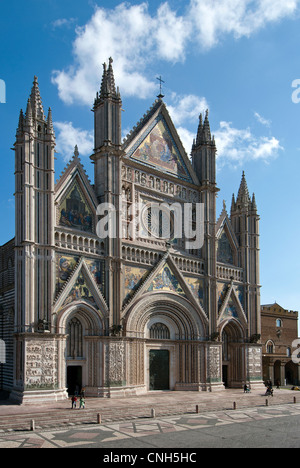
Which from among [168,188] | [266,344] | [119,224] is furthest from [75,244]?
[266,344]

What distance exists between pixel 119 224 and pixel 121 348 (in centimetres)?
819

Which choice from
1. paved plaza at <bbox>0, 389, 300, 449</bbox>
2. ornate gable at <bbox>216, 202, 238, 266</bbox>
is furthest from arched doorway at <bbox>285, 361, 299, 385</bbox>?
paved plaza at <bbox>0, 389, 300, 449</bbox>

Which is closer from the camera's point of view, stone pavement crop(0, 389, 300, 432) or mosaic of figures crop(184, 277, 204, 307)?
stone pavement crop(0, 389, 300, 432)

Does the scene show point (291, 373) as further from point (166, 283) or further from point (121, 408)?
point (121, 408)

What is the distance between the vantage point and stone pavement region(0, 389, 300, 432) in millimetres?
22359

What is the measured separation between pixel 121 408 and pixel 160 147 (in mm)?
20786

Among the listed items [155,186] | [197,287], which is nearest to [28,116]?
[155,186]

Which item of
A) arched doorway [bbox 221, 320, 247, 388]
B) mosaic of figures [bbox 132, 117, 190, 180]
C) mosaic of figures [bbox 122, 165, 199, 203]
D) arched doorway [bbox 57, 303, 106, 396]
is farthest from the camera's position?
arched doorway [bbox 221, 320, 247, 388]

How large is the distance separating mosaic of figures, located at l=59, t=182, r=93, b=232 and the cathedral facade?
7 centimetres

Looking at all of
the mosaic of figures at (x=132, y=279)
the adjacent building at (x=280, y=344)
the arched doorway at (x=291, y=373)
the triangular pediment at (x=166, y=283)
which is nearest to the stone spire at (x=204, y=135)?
the triangular pediment at (x=166, y=283)

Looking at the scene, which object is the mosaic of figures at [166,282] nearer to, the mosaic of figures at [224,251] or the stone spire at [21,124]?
the mosaic of figures at [224,251]

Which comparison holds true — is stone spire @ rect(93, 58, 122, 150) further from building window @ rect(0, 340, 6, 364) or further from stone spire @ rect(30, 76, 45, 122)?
building window @ rect(0, 340, 6, 364)

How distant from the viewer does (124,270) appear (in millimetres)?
33531
